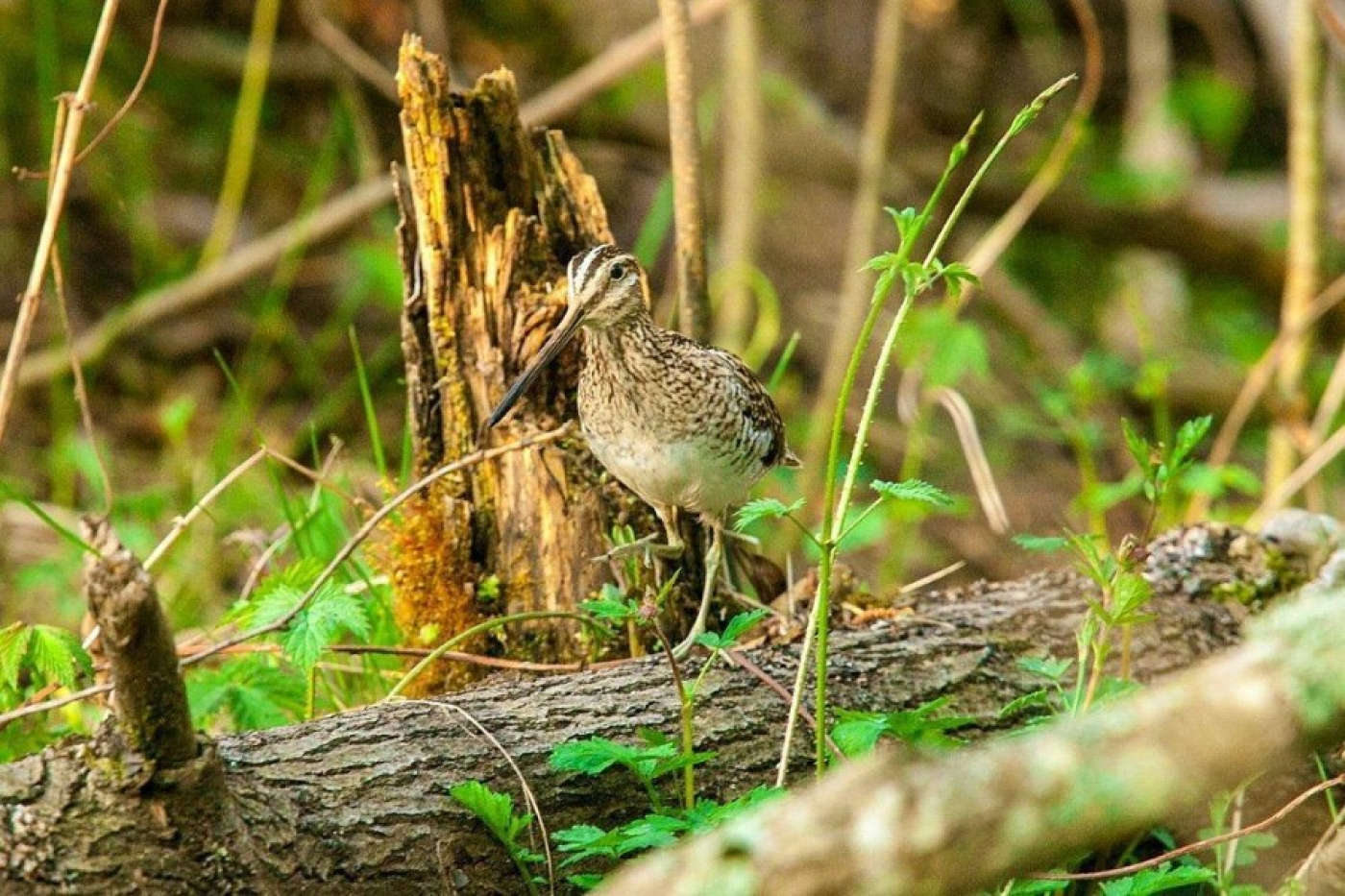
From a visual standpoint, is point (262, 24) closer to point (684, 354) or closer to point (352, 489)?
point (352, 489)

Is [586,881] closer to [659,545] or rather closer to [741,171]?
[659,545]

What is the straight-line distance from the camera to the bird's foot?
13.1 ft

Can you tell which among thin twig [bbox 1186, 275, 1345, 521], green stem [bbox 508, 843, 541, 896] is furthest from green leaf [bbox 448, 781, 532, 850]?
thin twig [bbox 1186, 275, 1345, 521]

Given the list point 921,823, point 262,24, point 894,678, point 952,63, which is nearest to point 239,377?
point 262,24

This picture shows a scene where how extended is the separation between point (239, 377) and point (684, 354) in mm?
5561

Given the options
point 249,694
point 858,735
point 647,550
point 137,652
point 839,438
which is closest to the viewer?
point 137,652

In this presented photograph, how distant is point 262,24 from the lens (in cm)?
741

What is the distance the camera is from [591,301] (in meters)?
4.05

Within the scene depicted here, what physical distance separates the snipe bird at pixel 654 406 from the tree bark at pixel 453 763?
41 cm

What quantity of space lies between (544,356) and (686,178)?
95 cm

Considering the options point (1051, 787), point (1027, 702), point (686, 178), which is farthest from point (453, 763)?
point (686, 178)

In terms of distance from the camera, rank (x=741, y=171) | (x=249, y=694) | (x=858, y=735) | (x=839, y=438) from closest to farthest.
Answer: (x=839, y=438) → (x=858, y=735) → (x=249, y=694) → (x=741, y=171)

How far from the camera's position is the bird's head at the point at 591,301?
4016mm

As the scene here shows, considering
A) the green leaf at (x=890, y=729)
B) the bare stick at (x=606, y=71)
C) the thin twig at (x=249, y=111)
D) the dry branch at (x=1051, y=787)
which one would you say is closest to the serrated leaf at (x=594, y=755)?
the green leaf at (x=890, y=729)
